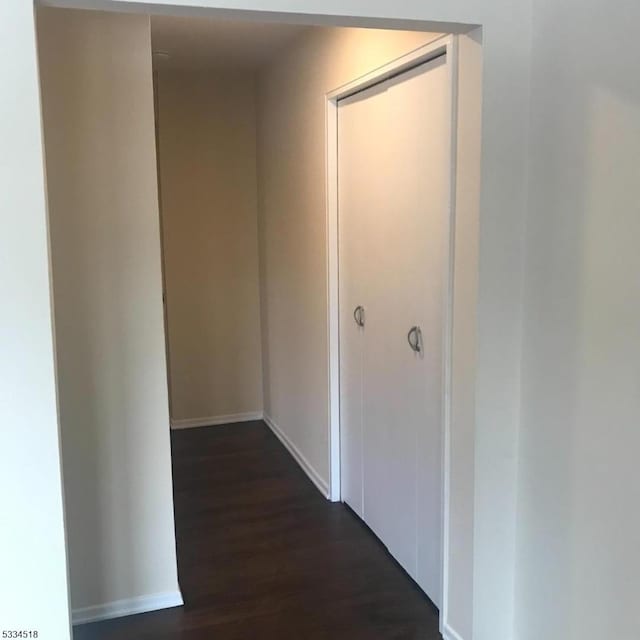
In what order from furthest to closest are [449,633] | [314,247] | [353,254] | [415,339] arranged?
[314,247], [353,254], [415,339], [449,633]

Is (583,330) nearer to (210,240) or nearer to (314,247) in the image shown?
(314,247)

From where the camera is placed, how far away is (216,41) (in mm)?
3730

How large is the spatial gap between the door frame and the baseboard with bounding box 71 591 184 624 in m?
1.02

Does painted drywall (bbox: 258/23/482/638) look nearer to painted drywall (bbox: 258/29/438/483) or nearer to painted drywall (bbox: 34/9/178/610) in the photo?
painted drywall (bbox: 258/29/438/483)

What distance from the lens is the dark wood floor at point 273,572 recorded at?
2514 mm

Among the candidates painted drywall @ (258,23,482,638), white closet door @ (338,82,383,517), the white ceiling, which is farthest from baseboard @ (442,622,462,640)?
the white ceiling

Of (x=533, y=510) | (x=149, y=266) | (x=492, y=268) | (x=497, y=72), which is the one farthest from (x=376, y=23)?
(x=533, y=510)

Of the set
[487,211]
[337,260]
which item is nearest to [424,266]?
[487,211]

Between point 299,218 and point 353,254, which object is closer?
point 353,254

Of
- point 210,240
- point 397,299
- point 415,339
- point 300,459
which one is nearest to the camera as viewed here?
point 415,339

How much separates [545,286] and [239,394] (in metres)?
3.31

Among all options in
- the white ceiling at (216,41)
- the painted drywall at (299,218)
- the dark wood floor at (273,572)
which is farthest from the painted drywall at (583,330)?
the white ceiling at (216,41)

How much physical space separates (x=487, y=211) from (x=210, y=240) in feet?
9.98

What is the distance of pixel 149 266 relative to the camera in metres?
2.46
